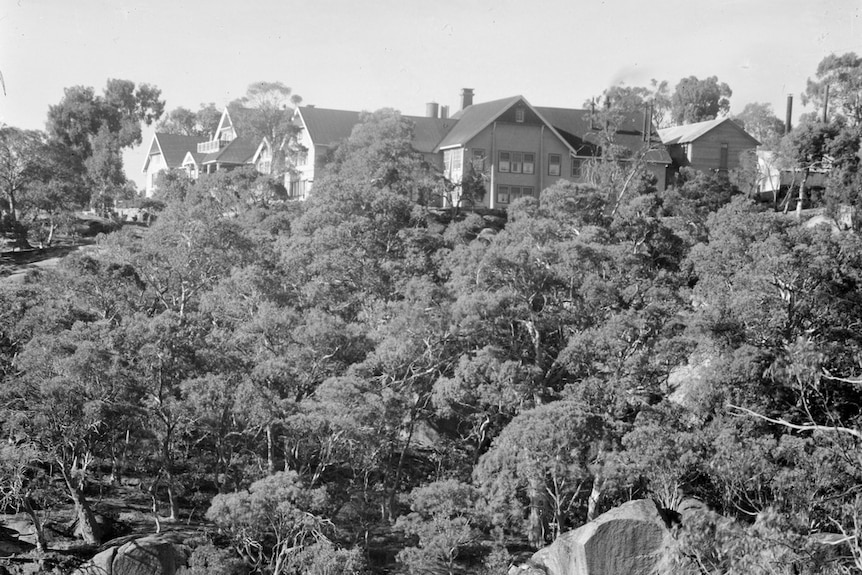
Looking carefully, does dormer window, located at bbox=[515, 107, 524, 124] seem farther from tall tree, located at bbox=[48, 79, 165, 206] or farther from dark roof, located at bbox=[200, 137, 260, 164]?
tall tree, located at bbox=[48, 79, 165, 206]

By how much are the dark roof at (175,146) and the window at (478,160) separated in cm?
2659

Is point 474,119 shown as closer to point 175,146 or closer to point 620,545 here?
point 175,146

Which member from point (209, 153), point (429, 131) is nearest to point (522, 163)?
point (429, 131)

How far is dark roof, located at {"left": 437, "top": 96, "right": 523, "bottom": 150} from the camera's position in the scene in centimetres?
5275

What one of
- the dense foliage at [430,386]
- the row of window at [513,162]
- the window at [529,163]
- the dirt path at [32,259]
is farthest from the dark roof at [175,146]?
the dense foliage at [430,386]

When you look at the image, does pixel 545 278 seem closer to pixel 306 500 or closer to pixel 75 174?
pixel 306 500

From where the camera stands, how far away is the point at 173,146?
72.4 metres

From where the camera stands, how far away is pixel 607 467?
85.1 feet

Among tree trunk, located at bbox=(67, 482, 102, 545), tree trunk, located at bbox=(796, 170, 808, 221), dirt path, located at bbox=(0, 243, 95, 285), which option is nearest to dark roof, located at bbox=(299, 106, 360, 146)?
dirt path, located at bbox=(0, 243, 95, 285)

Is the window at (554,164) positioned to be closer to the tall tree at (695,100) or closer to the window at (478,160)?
the window at (478,160)

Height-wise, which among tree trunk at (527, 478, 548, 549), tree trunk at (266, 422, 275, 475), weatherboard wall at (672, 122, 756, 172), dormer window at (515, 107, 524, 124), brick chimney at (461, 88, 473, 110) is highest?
brick chimney at (461, 88, 473, 110)

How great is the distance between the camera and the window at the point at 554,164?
178ft

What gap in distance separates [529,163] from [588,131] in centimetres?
450

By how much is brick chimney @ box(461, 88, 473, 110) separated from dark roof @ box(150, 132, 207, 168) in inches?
865
